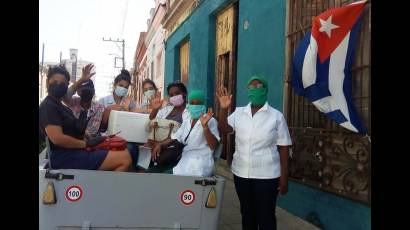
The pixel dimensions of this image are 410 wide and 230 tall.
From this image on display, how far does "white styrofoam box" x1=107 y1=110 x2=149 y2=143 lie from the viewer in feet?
12.6

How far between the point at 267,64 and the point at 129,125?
3.06 meters

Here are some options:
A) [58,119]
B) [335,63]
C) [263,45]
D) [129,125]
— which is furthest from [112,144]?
[263,45]

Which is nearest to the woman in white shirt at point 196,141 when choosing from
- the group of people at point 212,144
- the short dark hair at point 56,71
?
the group of people at point 212,144

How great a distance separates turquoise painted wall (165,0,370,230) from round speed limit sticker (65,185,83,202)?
2.67m

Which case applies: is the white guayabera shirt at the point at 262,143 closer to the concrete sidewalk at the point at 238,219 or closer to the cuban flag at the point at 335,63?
the cuban flag at the point at 335,63

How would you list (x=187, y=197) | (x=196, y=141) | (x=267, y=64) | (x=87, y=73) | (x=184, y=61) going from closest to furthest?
(x=187, y=197) < (x=196, y=141) < (x=87, y=73) < (x=267, y=64) < (x=184, y=61)

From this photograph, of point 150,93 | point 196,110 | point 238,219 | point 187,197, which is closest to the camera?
point 187,197

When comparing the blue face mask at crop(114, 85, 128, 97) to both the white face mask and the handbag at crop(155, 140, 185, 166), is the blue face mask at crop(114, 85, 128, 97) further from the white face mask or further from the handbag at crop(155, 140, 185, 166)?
the handbag at crop(155, 140, 185, 166)

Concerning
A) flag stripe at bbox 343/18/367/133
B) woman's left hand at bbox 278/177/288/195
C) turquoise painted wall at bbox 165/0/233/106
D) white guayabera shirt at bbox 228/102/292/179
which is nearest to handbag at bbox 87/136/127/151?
white guayabera shirt at bbox 228/102/292/179

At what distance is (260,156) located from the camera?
3561 millimetres

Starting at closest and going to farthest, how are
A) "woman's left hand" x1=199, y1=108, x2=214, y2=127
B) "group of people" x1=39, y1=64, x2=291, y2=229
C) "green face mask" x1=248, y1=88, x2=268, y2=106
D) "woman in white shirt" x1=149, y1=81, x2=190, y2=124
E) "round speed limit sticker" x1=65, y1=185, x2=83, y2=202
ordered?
"round speed limit sticker" x1=65, y1=185, x2=83, y2=202 → "group of people" x1=39, y1=64, x2=291, y2=229 → "woman's left hand" x1=199, y1=108, x2=214, y2=127 → "green face mask" x1=248, y1=88, x2=268, y2=106 → "woman in white shirt" x1=149, y1=81, x2=190, y2=124

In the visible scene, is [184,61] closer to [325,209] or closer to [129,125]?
[325,209]

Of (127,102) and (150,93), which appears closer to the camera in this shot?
(127,102)
